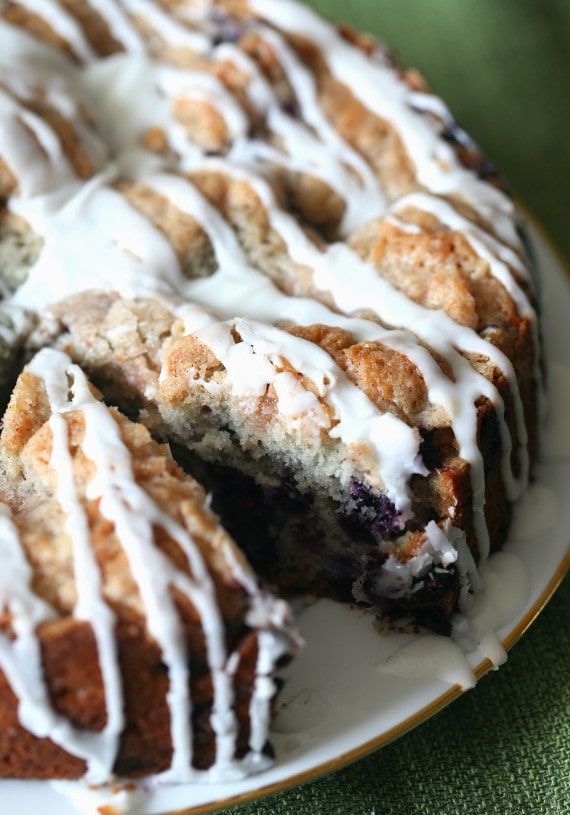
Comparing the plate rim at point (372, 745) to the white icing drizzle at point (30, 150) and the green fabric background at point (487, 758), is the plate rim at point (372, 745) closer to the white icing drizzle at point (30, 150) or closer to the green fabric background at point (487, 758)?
the green fabric background at point (487, 758)

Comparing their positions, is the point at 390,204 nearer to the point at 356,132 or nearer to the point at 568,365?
the point at 356,132

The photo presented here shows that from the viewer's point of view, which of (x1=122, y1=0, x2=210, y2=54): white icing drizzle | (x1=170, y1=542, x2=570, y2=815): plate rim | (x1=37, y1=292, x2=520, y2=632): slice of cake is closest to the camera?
(x1=170, y1=542, x2=570, y2=815): plate rim

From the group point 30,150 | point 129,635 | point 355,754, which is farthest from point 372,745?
point 30,150

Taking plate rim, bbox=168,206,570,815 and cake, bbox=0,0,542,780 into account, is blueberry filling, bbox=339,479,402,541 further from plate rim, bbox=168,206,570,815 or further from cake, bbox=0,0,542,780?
plate rim, bbox=168,206,570,815

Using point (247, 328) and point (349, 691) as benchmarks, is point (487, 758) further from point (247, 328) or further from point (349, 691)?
point (247, 328)

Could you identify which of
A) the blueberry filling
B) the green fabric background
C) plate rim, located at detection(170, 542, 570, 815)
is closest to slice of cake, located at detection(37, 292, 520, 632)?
the blueberry filling

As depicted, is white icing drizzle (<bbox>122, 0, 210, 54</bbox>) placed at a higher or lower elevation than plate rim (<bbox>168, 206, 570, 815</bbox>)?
higher

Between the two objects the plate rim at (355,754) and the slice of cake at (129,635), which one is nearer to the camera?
the slice of cake at (129,635)

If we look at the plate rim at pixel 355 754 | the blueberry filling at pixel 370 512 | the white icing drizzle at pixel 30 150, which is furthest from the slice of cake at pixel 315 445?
the white icing drizzle at pixel 30 150

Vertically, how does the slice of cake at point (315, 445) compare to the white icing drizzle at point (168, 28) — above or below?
below
